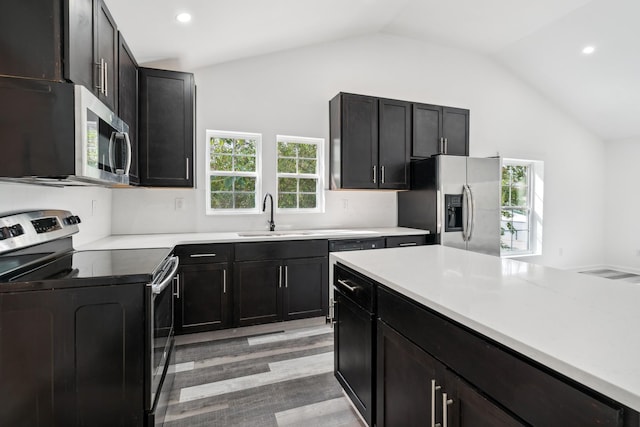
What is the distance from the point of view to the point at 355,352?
5.70 ft

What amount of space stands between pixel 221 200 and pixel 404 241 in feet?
7.02

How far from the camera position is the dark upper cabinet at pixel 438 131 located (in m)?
4.05

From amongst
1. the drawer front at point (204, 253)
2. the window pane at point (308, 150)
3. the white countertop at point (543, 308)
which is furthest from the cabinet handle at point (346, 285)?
the window pane at point (308, 150)

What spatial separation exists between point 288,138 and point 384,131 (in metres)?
1.17

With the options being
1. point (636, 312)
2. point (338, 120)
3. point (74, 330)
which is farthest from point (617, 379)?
point (338, 120)

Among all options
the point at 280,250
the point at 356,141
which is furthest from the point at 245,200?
the point at 356,141

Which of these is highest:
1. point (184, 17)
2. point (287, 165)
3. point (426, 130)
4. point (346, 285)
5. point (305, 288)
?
point (184, 17)

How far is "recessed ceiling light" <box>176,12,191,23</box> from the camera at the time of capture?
Result: 8.00ft

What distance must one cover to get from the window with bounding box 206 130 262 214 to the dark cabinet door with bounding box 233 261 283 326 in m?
0.92

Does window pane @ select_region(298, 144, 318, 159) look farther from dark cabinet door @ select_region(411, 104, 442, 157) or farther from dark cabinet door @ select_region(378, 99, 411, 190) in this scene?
dark cabinet door @ select_region(411, 104, 442, 157)

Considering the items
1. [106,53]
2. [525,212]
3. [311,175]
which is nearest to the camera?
[106,53]

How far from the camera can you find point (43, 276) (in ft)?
4.79

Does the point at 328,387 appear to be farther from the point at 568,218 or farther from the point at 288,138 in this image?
the point at 568,218

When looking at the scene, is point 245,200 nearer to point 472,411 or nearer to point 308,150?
point 308,150
